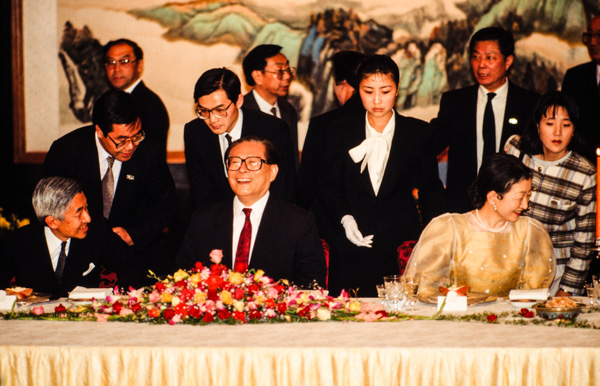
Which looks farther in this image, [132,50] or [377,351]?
[132,50]

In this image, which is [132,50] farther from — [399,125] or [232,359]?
[232,359]

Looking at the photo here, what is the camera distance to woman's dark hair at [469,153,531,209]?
3371mm

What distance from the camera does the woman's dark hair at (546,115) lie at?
3.91 metres

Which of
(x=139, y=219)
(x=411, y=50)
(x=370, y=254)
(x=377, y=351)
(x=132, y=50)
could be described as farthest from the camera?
(x=411, y=50)

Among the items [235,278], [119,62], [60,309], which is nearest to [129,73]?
[119,62]

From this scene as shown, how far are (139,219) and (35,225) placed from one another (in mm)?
756

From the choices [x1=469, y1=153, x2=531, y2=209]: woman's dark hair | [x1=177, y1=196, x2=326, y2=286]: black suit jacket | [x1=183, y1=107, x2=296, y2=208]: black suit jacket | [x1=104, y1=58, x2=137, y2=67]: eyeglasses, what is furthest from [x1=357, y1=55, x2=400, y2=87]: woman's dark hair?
[x1=104, y1=58, x2=137, y2=67]: eyeglasses

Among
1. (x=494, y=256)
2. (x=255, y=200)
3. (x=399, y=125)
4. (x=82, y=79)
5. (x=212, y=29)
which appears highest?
(x=212, y=29)

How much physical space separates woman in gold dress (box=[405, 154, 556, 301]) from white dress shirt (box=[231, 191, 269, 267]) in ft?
2.40

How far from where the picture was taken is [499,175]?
133 inches

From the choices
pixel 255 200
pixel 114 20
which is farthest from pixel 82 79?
pixel 255 200

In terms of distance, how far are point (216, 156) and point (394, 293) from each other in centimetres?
172

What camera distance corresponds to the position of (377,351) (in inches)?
90.5

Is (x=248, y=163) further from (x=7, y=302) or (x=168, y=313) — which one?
(x=7, y=302)
